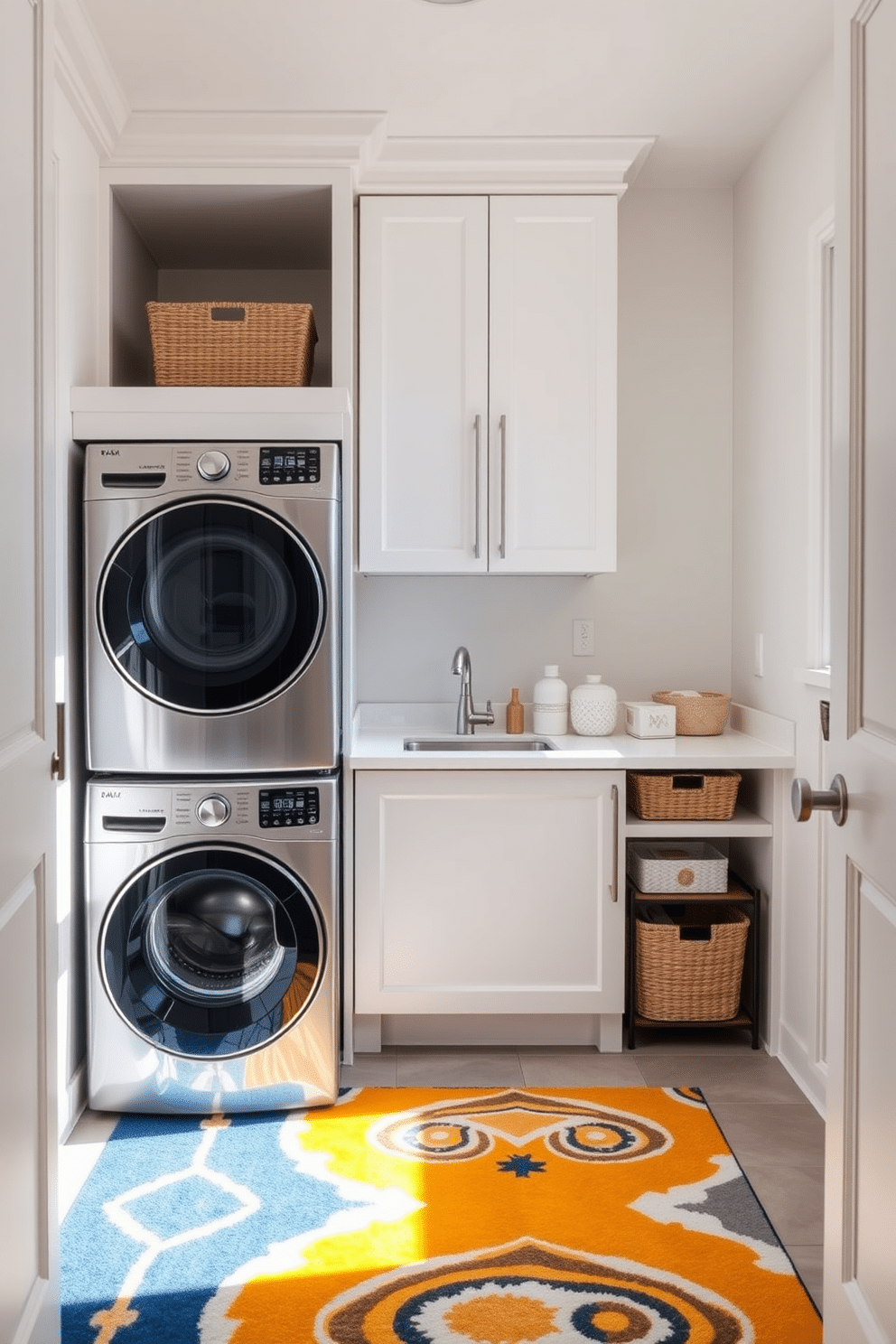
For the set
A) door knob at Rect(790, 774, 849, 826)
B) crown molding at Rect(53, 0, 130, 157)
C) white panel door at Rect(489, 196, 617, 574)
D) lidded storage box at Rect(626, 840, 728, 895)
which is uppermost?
crown molding at Rect(53, 0, 130, 157)

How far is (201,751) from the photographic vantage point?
2.54 meters

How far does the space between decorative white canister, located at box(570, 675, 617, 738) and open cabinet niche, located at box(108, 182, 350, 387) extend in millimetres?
1135

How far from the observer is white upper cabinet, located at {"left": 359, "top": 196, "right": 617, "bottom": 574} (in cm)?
300

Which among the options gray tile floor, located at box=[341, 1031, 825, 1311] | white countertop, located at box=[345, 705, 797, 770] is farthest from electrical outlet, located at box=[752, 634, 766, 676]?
gray tile floor, located at box=[341, 1031, 825, 1311]

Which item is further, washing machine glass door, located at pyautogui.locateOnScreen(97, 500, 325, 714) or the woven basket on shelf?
the woven basket on shelf

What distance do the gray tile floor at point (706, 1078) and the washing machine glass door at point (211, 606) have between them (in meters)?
1.05

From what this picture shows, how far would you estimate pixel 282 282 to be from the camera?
340cm

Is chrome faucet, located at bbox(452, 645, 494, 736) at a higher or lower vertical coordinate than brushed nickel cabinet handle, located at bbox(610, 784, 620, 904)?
higher

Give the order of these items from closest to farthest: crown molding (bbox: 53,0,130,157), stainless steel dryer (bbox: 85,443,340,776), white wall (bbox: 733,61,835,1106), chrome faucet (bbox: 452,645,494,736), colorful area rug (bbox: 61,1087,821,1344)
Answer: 1. colorful area rug (bbox: 61,1087,821,1344)
2. crown molding (bbox: 53,0,130,157)
3. stainless steel dryer (bbox: 85,443,340,776)
4. white wall (bbox: 733,61,835,1106)
5. chrome faucet (bbox: 452,645,494,736)

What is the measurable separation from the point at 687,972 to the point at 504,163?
2.19 m

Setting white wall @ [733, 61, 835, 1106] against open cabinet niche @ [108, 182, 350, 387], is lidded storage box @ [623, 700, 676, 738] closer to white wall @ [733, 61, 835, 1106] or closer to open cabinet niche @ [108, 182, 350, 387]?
white wall @ [733, 61, 835, 1106]

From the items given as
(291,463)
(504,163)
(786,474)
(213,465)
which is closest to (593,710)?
(786,474)

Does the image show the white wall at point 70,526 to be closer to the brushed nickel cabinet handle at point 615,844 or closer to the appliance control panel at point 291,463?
the appliance control panel at point 291,463

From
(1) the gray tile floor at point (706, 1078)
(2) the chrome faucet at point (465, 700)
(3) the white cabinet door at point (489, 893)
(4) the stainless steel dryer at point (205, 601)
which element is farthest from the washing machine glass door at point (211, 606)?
(1) the gray tile floor at point (706, 1078)
